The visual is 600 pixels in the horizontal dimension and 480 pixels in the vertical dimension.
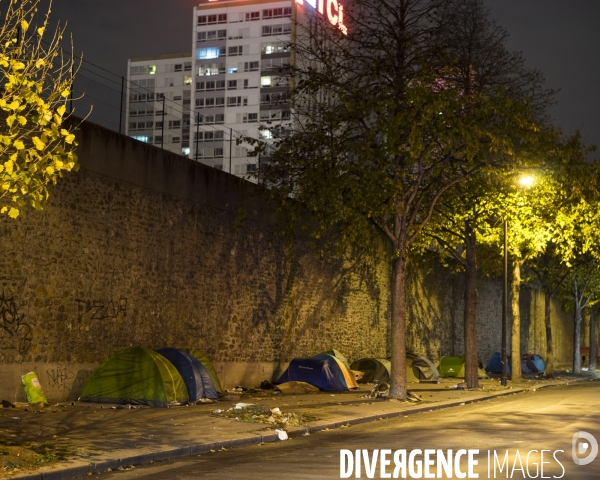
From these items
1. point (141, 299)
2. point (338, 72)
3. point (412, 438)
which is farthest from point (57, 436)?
point (338, 72)

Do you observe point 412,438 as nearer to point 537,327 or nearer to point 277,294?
point 277,294

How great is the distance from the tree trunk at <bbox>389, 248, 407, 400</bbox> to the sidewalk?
3.11 feet

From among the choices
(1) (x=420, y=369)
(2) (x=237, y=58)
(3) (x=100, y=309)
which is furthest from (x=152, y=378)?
(2) (x=237, y=58)

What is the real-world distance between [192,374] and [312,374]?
653cm

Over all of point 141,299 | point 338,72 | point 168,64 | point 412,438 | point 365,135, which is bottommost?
point 412,438

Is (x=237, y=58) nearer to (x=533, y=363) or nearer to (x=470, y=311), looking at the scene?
(x=533, y=363)

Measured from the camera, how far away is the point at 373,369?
3108 centimetres

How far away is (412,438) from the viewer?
14398 millimetres

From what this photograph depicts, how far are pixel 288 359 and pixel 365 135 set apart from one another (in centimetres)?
838

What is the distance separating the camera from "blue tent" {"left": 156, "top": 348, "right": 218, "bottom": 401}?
19.9 meters

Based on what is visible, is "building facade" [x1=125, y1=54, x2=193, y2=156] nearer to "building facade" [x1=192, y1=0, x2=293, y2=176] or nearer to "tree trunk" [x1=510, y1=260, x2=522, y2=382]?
"building facade" [x1=192, y1=0, x2=293, y2=176]

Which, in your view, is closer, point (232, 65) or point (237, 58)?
point (237, 58)

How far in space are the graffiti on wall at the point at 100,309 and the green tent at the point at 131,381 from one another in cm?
121

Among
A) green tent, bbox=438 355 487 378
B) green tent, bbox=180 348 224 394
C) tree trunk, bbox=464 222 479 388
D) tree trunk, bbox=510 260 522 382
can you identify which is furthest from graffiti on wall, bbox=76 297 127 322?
green tent, bbox=438 355 487 378
